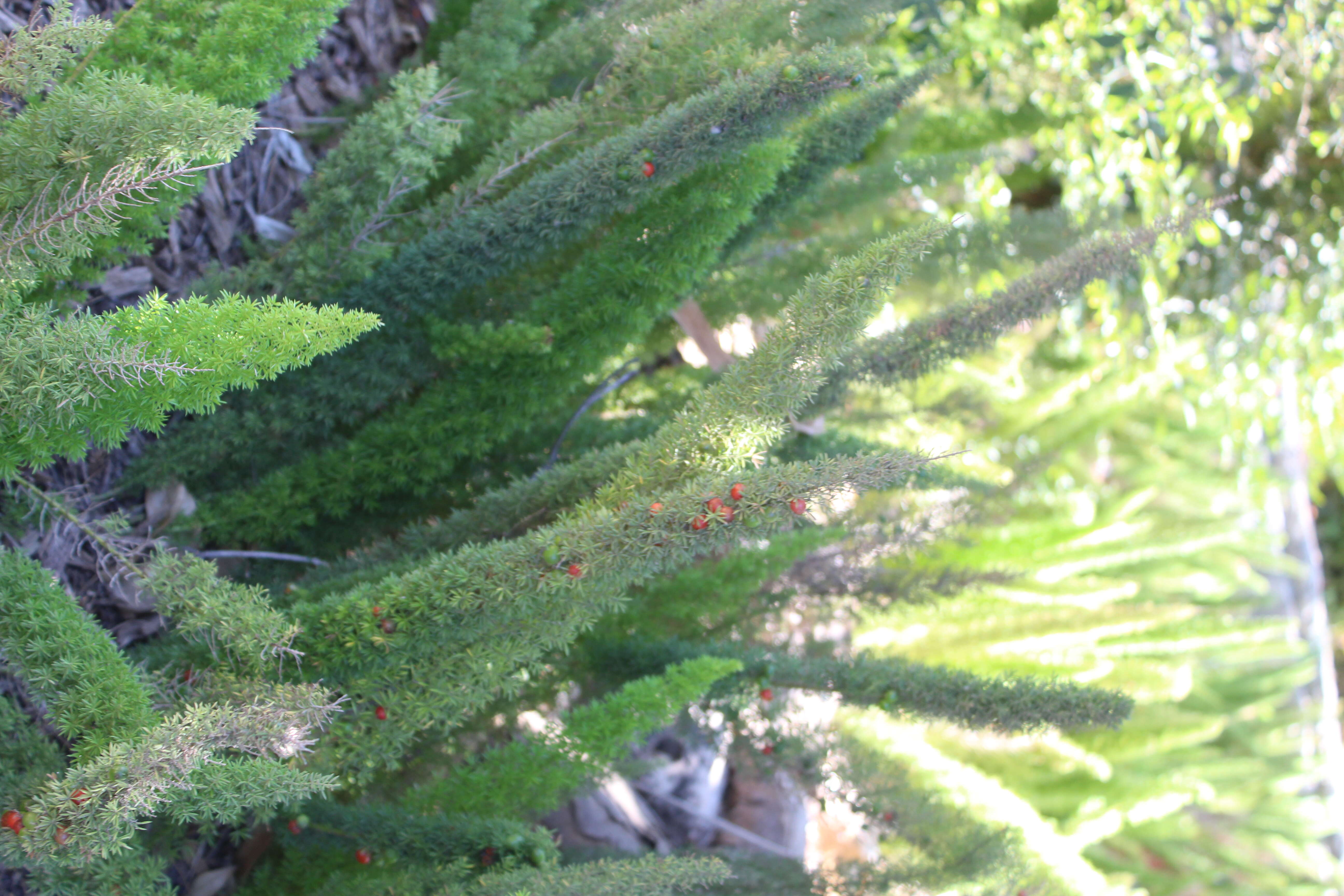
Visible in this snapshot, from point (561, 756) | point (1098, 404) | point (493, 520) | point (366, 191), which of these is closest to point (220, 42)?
point (366, 191)

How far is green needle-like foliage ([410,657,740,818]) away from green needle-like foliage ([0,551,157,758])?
0.50ft

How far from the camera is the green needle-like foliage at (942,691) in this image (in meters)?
0.39

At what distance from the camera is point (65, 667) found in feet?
0.90

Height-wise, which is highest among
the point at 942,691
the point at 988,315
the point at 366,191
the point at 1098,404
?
the point at 366,191

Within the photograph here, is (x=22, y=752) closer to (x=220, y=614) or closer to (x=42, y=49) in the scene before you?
(x=220, y=614)

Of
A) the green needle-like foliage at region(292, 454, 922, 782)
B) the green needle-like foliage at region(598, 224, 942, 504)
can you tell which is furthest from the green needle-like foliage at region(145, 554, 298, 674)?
the green needle-like foliage at region(598, 224, 942, 504)

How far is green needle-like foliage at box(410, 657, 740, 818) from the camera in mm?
377

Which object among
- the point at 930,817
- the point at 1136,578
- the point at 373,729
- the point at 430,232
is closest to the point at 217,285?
the point at 430,232

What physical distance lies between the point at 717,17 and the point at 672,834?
56 centimetres

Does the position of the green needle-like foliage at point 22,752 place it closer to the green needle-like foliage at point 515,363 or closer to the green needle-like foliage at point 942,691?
the green needle-like foliage at point 515,363

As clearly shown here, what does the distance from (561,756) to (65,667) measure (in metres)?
0.20

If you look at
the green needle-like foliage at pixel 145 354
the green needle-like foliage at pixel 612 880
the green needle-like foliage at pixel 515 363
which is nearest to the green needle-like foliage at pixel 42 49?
the green needle-like foliage at pixel 145 354

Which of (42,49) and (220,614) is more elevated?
(42,49)

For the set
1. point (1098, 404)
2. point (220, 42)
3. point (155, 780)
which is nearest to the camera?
point (155, 780)
